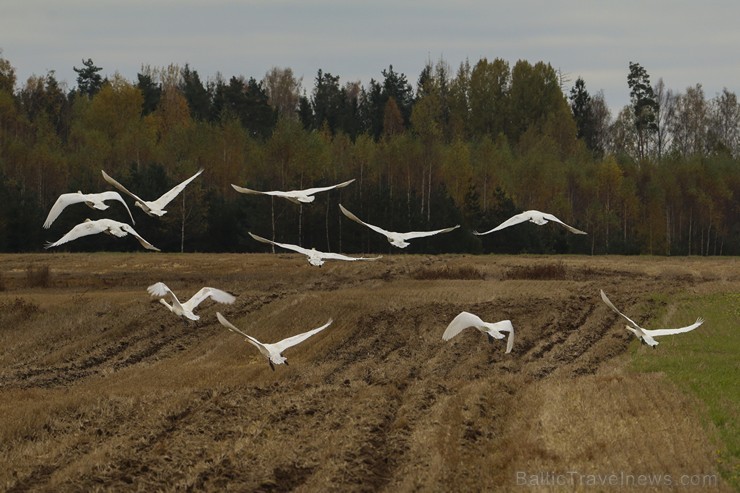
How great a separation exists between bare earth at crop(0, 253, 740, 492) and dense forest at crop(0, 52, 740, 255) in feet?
68.7

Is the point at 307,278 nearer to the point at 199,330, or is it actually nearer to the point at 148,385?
the point at 199,330

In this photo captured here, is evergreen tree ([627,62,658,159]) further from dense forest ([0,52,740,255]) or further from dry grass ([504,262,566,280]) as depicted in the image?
dry grass ([504,262,566,280])

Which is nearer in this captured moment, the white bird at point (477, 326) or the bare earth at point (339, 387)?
the bare earth at point (339, 387)

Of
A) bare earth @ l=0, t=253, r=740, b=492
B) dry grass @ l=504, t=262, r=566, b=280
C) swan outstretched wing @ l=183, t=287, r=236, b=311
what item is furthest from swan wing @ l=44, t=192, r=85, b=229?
dry grass @ l=504, t=262, r=566, b=280

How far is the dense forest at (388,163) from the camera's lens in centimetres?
6141

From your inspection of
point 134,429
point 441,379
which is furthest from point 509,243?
point 134,429

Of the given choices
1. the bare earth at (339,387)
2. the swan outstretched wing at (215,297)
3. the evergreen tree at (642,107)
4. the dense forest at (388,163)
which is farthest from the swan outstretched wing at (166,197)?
the evergreen tree at (642,107)

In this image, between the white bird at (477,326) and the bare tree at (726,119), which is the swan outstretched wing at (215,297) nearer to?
the white bird at (477,326)

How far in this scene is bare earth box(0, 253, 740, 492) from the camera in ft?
45.0

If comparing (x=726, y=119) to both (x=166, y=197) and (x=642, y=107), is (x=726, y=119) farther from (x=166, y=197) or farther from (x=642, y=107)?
(x=166, y=197)

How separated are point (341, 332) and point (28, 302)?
9705mm

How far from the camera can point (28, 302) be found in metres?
32.2

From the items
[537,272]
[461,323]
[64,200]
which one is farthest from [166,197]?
[537,272]

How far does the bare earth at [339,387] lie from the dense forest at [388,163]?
2094 centimetres
